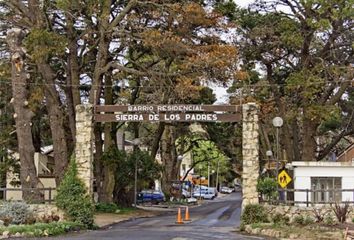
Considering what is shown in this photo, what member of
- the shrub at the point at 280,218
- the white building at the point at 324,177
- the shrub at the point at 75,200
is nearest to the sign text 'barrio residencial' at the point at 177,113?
the shrub at the point at 75,200

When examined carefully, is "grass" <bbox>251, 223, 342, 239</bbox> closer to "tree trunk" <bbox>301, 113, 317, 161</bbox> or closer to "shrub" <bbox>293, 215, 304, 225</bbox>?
"shrub" <bbox>293, 215, 304, 225</bbox>

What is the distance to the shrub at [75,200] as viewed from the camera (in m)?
25.8

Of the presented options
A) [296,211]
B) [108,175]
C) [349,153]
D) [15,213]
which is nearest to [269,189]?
[296,211]

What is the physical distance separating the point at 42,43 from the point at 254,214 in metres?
14.1

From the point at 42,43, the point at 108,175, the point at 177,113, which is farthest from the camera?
the point at 108,175

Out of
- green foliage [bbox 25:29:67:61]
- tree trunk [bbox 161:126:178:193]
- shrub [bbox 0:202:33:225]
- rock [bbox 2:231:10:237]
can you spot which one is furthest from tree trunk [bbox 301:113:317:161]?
tree trunk [bbox 161:126:178:193]

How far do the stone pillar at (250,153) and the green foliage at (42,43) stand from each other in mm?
11212

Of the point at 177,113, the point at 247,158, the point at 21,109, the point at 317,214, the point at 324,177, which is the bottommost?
the point at 317,214

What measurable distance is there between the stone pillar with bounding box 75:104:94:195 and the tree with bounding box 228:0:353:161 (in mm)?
9556

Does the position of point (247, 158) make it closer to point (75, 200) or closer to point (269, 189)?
point (269, 189)

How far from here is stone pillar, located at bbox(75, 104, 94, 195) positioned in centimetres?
2708

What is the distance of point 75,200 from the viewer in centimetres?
2611

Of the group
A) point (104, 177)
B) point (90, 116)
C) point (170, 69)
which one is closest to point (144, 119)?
point (90, 116)

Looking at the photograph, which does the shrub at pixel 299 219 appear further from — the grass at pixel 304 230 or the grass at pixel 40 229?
the grass at pixel 40 229
